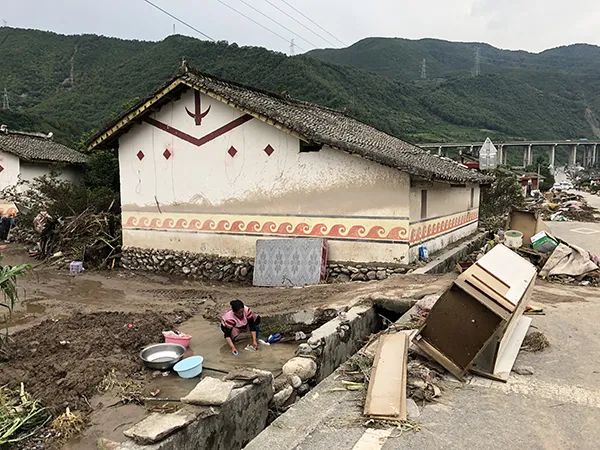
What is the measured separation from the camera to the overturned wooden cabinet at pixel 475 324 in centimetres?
545

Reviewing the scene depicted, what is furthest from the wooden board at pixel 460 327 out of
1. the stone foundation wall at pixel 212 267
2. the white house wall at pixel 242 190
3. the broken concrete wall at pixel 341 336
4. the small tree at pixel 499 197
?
the small tree at pixel 499 197

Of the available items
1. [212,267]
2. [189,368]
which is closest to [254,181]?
[212,267]

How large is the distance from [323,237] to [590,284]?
249 inches

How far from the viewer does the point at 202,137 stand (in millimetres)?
14836

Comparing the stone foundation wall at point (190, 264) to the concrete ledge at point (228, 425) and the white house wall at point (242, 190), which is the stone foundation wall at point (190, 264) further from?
the concrete ledge at point (228, 425)

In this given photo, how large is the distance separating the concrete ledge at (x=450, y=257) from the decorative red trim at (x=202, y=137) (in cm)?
629

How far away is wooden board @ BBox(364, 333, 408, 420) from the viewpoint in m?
4.79

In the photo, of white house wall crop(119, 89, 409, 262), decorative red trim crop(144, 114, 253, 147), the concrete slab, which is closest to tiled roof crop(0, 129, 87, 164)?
white house wall crop(119, 89, 409, 262)

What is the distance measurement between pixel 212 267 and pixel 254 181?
9.49 ft

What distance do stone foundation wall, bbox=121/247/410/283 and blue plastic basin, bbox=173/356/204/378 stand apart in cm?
599

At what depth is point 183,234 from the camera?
1549 centimetres

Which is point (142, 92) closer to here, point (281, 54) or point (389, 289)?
point (281, 54)

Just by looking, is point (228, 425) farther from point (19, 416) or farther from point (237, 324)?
point (237, 324)

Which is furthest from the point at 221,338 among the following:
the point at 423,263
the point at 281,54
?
the point at 281,54
